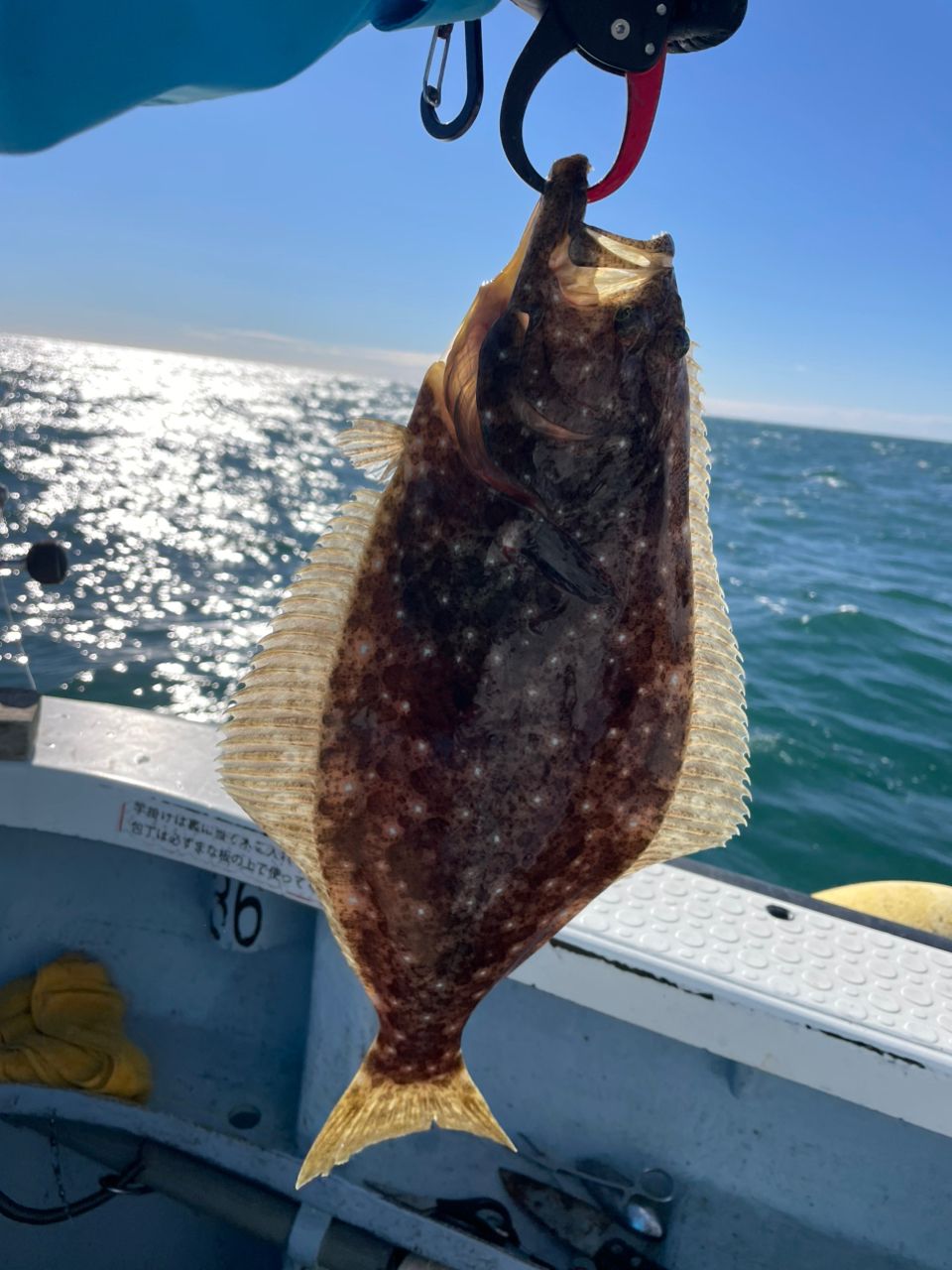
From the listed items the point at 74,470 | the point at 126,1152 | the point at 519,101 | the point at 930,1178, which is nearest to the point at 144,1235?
the point at 126,1152

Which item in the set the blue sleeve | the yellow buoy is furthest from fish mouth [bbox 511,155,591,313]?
the yellow buoy

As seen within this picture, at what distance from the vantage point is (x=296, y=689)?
172 cm

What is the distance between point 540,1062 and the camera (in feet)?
10.6

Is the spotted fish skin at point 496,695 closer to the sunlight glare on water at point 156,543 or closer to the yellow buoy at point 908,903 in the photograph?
the sunlight glare on water at point 156,543

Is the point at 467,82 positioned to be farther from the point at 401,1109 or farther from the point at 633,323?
the point at 401,1109

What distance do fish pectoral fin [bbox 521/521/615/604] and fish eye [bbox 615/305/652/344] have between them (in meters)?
0.39

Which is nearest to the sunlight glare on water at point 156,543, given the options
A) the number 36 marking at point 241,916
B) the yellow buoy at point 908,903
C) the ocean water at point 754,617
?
the ocean water at point 754,617

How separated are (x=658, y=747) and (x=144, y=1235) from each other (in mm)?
3164

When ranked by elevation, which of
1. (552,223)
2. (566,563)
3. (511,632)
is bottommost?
(511,632)

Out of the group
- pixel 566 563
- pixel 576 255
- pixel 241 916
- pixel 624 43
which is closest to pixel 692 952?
pixel 566 563

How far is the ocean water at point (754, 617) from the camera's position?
834 centimetres

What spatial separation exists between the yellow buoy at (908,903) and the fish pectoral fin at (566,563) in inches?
121

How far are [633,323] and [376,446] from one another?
544 mm

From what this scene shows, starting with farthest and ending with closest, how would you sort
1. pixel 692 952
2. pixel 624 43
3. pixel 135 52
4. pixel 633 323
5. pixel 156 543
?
pixel 156 543 < pixel 692 952 < pixel 633 323 < pixel 624 43 < pixel 135 52
